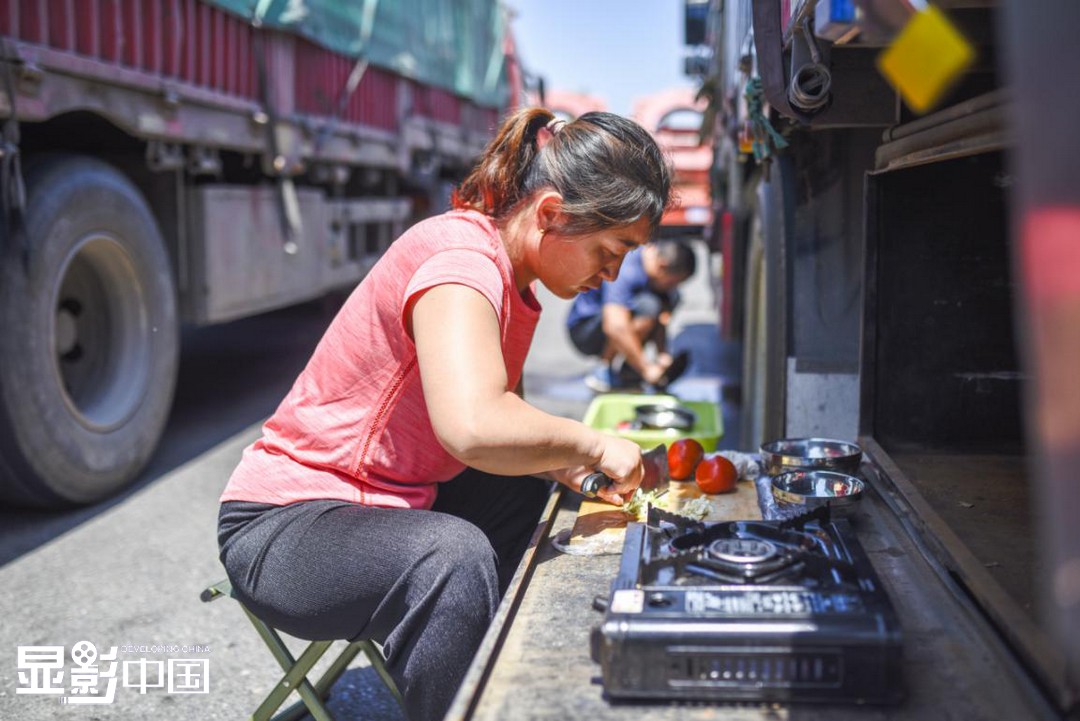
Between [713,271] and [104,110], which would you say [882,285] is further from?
[713,271]

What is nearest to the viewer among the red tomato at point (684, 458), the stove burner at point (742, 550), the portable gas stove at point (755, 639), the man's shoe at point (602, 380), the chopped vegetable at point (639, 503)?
the portable gas stove at point (755, 639)

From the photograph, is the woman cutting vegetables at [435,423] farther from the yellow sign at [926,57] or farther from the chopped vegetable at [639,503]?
the yellow sign at [926,57]

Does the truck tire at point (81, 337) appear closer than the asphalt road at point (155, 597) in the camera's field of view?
No

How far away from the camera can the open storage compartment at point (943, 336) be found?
7.78ft

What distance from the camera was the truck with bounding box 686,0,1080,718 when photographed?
0.83 metres

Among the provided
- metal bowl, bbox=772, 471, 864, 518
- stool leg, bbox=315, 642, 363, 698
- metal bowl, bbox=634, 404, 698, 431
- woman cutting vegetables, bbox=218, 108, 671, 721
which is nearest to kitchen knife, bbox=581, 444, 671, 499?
woman cutting vegetables, bbox=218, 108, 671, 721

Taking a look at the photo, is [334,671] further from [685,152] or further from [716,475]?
[685,152]

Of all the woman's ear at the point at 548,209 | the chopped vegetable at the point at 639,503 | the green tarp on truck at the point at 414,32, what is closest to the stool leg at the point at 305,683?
the chopped vegetable at the point at 639,503

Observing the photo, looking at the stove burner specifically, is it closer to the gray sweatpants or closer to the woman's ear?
the gray sweatpants

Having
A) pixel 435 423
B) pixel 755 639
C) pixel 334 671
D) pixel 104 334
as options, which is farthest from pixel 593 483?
pixel 104 334

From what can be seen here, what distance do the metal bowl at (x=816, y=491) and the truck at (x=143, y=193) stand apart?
2.64m

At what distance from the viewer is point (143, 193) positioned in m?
4.84

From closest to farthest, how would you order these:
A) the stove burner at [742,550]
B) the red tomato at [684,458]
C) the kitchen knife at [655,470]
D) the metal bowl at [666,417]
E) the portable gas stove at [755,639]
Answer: the portable gas stove at [755,639]
the stove burner at [742,550]
the kitchen knife at [655,470]
the red tomato at [684,458]
the metal bowl at [666,417]

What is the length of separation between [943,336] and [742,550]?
1034mm
